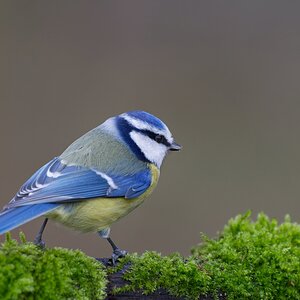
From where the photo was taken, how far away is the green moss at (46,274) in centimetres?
172

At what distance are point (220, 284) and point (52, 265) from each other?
68 cm

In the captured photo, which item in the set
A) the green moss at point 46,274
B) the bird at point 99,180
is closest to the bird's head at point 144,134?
the bird at point 99,180

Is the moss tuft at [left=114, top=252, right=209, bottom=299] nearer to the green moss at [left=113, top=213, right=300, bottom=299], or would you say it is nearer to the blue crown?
the green moss at [left=113, top=213, right=300, bottom=299]

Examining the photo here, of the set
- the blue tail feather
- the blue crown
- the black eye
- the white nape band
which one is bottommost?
the blue tail feather

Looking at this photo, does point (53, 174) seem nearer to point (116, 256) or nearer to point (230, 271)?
point (116, 256)

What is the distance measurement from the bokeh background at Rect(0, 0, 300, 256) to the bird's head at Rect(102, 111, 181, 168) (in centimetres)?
258

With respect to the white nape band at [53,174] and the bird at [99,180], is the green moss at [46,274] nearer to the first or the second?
the bird at [99,180]

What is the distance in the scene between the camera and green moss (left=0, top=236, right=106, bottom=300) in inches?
67.6

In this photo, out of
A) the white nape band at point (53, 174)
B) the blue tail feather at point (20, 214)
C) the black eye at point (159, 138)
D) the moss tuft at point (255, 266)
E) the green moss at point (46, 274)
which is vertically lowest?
the moss tuft at point (255, 266)

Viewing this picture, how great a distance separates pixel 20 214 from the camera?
6.89ft

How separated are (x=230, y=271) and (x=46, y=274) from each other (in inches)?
29.6

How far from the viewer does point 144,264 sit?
7.14 ft

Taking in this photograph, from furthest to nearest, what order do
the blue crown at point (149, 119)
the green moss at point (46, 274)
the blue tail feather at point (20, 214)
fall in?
1. the blue crown at point (149, 119)
2. the blue tail feather at point (20, 214)
3. the green moss at point (46, 274)

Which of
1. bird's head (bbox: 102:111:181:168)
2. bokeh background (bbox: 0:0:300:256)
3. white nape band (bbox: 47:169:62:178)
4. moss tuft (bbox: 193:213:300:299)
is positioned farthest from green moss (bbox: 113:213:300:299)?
bokeh background (bbox: 0:0:300:256)
